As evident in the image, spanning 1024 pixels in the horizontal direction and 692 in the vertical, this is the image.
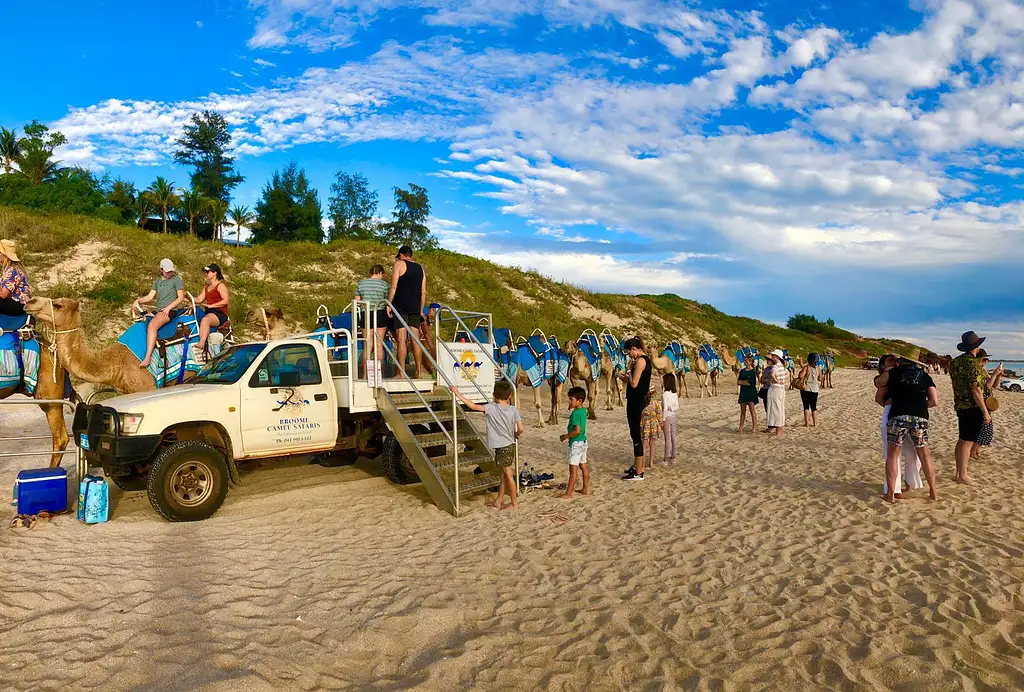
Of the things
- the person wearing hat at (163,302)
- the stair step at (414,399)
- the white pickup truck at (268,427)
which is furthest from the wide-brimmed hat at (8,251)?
the stair step at (414,399)

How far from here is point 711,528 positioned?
7.79 m

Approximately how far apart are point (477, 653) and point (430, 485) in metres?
4.07

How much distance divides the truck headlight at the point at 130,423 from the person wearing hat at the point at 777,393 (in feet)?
41.5

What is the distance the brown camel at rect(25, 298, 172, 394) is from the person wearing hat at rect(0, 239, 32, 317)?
0.48 ft

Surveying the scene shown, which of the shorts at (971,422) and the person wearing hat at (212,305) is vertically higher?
the person wearing hat at (212,305)

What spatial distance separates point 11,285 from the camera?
9141 millimetres

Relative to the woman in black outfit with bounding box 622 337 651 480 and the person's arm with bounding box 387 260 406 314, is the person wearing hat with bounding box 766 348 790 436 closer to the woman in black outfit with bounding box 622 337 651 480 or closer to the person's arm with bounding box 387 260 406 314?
the woman in black outfit with bounding box 622 337 651 480

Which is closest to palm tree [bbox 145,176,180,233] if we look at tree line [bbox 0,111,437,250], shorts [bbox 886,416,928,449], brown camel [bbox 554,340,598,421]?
tree line [bbox 0,111,437,250]

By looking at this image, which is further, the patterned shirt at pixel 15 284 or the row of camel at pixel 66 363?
the row of camel at pixel 66 363

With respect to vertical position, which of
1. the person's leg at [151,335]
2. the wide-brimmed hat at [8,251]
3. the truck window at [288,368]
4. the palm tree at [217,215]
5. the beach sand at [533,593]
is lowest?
the beach sand at [533,593]

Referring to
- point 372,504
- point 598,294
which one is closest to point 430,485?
point 372,504

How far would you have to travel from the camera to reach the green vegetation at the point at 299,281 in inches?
1052

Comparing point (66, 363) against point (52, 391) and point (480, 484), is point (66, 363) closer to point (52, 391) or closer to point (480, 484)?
point (52, 391)

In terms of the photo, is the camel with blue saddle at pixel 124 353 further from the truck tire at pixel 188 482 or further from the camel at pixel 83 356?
the truck tire at pixel 188 482
